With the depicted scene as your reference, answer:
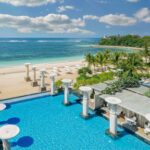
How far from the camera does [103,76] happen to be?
70.5ft

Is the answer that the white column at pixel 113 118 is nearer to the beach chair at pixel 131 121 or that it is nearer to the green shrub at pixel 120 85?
the beach chair at pixel 131 121

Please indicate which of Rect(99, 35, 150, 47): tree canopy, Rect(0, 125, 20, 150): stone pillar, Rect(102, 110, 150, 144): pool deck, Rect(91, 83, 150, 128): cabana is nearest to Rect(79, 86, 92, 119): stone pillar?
Rect(91, 83, 150, 128): cabana

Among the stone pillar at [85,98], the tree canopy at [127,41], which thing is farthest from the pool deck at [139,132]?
the tree canopy at [127,41]

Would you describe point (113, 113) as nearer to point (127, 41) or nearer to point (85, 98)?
point (85, 98)

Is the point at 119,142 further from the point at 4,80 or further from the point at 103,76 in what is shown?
the point at 4,80

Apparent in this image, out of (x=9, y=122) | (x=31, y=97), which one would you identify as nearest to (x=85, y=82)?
(x=31, y=97)

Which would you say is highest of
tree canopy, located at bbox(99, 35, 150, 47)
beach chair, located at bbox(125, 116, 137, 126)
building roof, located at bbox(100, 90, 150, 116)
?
tree canopy, located at bbox(99, 35, 150, 47)

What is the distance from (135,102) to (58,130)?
5.28m

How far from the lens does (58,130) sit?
40.0 ft

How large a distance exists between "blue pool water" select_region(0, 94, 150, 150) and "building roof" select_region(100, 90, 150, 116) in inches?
60.8

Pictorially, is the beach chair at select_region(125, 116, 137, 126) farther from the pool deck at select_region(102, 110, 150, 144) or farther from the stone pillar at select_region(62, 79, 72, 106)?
the stone pillar at select_region(62, 79, 72, 106)

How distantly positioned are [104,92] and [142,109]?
3400 mm

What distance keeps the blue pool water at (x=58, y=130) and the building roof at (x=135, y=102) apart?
154cm

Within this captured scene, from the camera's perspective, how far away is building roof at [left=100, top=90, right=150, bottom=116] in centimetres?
1191
